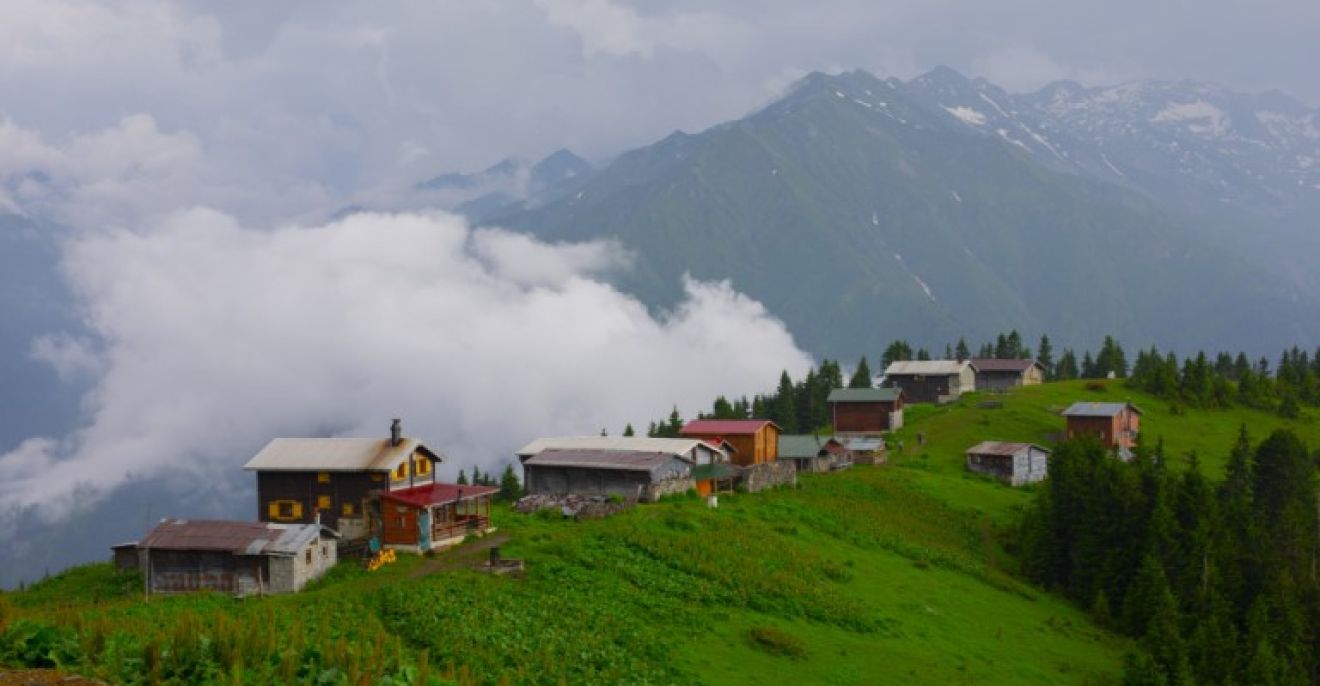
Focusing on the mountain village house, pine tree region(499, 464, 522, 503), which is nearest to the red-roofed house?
the mountain village house

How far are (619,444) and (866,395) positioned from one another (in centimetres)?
5179

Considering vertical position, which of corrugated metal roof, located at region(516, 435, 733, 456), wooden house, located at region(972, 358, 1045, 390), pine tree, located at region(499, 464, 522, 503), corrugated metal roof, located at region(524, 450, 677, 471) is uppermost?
wooden house, located at region(972, 358, 1045, 390)

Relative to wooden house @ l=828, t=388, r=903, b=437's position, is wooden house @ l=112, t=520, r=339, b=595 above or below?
below

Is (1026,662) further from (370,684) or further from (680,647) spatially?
(370,684)

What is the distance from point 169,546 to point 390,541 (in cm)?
1053

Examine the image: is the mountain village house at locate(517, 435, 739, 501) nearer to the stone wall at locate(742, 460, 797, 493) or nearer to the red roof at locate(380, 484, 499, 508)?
the stone wall at locate(742, 460, 797, 493)

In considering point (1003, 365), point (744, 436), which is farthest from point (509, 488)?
point (1003, 365)

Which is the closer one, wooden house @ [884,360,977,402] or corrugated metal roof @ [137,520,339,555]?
corrugated metal roof @ [137,520,339,555]

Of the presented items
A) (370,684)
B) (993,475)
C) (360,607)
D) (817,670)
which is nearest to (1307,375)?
(993,475)

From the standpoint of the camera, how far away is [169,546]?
50.5 metres

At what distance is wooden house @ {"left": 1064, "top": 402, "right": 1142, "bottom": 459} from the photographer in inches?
4193

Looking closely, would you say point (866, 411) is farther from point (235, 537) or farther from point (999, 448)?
point (235, 537)

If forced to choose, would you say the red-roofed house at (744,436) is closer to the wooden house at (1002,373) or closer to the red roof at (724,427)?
the red roof at (724,427)

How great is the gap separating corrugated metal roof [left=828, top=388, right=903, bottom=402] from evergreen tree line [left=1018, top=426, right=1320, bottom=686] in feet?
130
